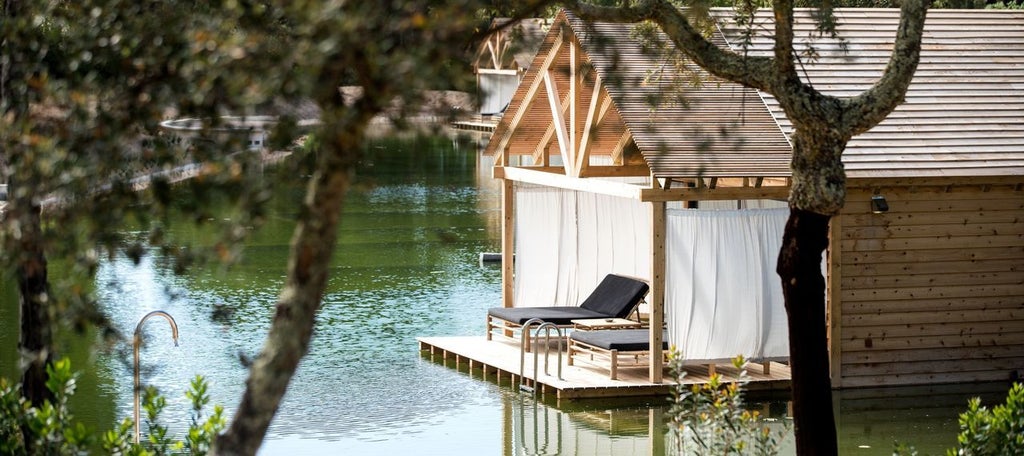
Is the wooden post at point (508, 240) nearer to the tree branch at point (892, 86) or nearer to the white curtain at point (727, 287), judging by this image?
the white curtain at point (727, 287)

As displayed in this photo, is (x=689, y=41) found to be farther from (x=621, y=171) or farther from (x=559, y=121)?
(x=621, y=171)

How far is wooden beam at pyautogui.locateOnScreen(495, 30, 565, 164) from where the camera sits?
1368 cm

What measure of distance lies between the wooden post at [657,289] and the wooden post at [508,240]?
9.74ft

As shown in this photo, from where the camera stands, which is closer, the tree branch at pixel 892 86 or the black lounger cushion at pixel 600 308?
the tree branch at pixel 892 86

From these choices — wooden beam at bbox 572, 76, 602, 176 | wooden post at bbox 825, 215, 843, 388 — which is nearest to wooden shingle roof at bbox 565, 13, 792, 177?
wooden beam at bbox 572, 76, 602, 176

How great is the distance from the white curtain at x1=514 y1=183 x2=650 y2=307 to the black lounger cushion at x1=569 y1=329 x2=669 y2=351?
109 inches

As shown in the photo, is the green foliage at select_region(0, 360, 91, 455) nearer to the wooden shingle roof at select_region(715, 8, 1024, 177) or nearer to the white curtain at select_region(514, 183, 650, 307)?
the wooden shingle roof at select_region(715, 8, 1024, 177)

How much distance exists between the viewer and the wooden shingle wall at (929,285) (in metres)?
12.8

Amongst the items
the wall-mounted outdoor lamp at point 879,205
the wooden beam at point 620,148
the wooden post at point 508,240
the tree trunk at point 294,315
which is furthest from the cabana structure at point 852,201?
the tree trunk at point 294,315

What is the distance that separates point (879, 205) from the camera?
41.6ft

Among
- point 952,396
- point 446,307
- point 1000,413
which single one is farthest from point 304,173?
point 446,307

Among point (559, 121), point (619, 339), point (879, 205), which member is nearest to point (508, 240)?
point (559, 121)

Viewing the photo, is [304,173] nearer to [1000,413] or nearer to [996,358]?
[1000,413]

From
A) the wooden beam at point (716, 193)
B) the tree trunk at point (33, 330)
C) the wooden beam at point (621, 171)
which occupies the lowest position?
the tree trunk at point (33, 330)
